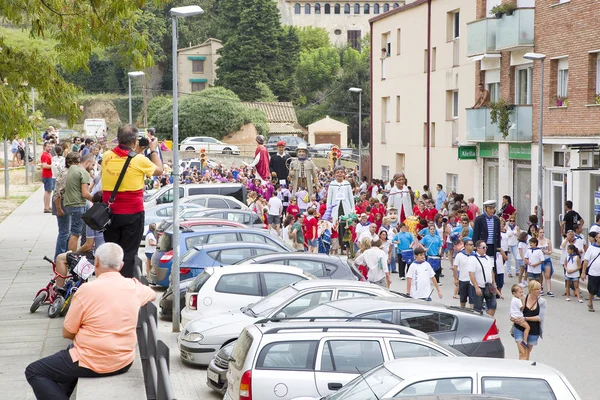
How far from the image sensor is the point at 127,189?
32.6 ft

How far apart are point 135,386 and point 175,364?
7365 millimetres

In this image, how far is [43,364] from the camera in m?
7.36

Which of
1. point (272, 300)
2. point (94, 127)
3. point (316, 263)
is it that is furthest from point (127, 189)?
point (94, 127)

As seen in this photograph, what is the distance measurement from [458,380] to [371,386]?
777 mm

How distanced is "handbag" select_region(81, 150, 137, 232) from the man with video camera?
0.14ft

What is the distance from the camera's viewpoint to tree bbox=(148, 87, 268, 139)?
80312 millimetres

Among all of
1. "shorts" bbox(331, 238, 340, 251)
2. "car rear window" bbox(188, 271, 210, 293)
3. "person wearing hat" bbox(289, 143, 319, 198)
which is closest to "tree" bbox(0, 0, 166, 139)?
"car rear window" bbox(188, 271, 210, 293)

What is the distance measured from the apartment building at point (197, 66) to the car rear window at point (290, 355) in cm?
8478

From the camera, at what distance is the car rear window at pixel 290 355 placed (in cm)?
1059

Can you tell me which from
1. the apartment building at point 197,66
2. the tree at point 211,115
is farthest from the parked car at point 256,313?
the apartment building at point 197,66

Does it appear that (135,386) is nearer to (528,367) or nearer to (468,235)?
(528,367)

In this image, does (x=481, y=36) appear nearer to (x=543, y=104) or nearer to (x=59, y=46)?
(x=543, y=104)

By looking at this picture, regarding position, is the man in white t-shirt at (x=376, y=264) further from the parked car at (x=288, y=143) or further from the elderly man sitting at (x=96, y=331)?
the parked car at (x=288, y=143)

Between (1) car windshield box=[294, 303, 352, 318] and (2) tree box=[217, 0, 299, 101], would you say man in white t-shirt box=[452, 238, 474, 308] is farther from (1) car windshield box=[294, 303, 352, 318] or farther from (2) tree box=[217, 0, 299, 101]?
(2) tree box=[217, 0, 299, 101]
